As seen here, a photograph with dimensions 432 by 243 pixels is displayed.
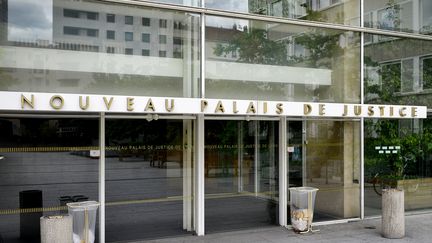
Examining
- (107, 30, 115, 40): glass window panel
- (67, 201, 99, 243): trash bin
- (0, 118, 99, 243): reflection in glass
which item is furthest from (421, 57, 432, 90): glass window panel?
(67, 201, 99, 243): trash bin

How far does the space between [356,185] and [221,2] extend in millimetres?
5312

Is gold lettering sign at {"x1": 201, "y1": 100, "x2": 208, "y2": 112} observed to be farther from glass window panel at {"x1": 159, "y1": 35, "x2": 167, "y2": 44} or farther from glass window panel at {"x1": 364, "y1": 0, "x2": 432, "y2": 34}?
glass window panel at {"x1": 364, "y1": 0, "x2": 432, "y2": 34}

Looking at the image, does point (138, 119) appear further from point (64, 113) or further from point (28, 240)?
point (28, 240)

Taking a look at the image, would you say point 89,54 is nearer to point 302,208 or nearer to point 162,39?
point 162,39

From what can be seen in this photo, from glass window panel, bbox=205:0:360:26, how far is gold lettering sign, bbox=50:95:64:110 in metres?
3.67

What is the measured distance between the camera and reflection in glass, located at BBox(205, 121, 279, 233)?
9641 millimetres

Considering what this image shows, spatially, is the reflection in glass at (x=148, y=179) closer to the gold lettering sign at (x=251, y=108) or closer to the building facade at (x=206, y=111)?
the building facade at (x=206, y=111)

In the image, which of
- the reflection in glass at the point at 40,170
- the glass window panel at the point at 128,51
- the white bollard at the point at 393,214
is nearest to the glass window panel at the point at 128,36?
the glass window panel at the point at 128,51

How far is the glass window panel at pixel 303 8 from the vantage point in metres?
9.67

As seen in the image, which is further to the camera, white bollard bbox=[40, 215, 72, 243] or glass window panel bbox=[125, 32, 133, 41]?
→ glass window panel bbox=[125, 32, 133, 41]

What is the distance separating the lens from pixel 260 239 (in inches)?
355

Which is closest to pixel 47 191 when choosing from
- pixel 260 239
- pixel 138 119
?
pixel 138 119

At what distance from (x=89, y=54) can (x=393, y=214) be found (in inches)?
256

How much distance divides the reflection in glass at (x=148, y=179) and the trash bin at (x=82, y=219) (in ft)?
3.08
